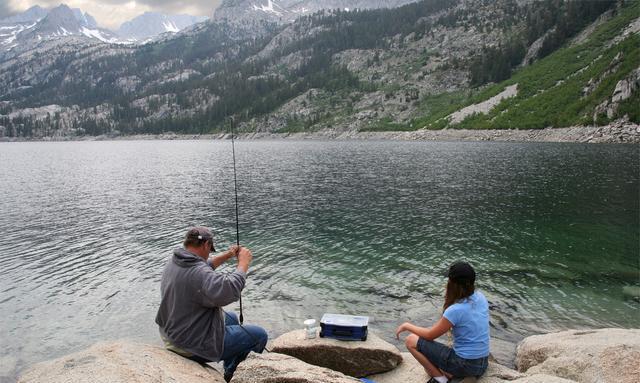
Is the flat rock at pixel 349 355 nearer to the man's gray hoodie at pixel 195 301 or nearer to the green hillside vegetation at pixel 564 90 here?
the man's gray hoodie at pixel 195 301

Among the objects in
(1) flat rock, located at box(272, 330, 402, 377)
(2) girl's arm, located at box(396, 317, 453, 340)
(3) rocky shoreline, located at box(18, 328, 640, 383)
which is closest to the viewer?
(3) rocky shoreline, located at box(18, 328, 640, 383)

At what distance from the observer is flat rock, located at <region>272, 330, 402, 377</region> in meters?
10.6

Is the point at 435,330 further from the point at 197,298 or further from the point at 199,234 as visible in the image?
the point at 199,234

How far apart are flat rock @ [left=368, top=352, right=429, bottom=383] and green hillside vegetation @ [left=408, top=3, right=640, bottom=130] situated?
105 metres

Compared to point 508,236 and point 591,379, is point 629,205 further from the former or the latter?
point 591,379

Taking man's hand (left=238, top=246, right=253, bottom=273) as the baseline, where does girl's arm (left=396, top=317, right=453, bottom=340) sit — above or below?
below

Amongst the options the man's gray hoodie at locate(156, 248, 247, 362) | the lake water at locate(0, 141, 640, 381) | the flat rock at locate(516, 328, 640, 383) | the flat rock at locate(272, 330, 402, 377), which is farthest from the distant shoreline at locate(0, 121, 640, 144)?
the man's gray hoodie at locate(156, 248, 247, 362)

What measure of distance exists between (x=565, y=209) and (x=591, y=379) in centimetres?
2824

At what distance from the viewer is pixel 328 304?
17094mm

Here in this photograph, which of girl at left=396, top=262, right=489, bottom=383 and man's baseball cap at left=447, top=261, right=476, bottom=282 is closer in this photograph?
man's baseball cap at left=447, top=261, right=476, bottom=282

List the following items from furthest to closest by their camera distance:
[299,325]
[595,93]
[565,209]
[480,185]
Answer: [595,93] → [480,185] → [565,209] → [299,325]

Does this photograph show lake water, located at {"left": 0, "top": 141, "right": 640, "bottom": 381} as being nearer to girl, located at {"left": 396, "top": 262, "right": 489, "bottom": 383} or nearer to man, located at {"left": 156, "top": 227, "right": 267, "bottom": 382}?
girl, located at {"left": 396, "top": 262, "right": 489, "bottom": 383}

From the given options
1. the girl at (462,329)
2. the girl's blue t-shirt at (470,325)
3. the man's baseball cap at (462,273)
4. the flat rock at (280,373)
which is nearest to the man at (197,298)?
the flat rock at (280,373)

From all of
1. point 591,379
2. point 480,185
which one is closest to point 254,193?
point 480,185
